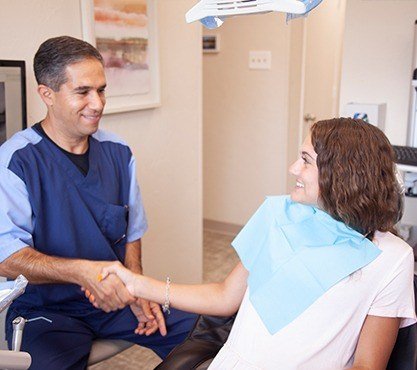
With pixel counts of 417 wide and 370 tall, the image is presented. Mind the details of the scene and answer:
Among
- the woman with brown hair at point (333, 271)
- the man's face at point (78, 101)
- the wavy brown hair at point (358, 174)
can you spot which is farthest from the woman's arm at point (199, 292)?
the man's face at point (78, 101)

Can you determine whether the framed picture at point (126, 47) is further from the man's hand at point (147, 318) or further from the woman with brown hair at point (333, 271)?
the woman with brown hair at point (333, 271)

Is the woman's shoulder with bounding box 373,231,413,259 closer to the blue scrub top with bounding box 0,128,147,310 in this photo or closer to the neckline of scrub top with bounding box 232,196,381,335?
the neckline of scrub top with bounding box 232,196,381,335

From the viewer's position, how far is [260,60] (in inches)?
146

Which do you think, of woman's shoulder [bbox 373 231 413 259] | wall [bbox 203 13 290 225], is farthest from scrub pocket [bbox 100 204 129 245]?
wall [bbox 203 13 290 225]

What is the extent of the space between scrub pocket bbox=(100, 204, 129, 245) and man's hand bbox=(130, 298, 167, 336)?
235 millimetres

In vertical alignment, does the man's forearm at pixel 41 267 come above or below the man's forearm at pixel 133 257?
above

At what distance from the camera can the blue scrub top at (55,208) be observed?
1505 mm

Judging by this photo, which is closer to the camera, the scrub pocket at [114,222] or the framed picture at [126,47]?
the scrub pocket at [114,222]

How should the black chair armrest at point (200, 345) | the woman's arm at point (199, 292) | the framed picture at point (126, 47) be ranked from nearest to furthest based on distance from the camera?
the black chair armrest at point (200, 345) → the woman's arm at point (199, 292) → the framed picture at point (126, 47)

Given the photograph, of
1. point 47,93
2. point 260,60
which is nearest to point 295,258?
point 47,93

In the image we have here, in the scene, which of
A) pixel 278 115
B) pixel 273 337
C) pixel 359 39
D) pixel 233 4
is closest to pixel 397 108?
pixel 359 39

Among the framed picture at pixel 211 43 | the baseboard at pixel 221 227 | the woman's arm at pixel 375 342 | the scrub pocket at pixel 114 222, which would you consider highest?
the framed picture at pixel 211 43

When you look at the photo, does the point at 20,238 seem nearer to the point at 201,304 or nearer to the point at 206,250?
the point at 201,304

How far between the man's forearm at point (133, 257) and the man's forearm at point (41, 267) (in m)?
0.31
